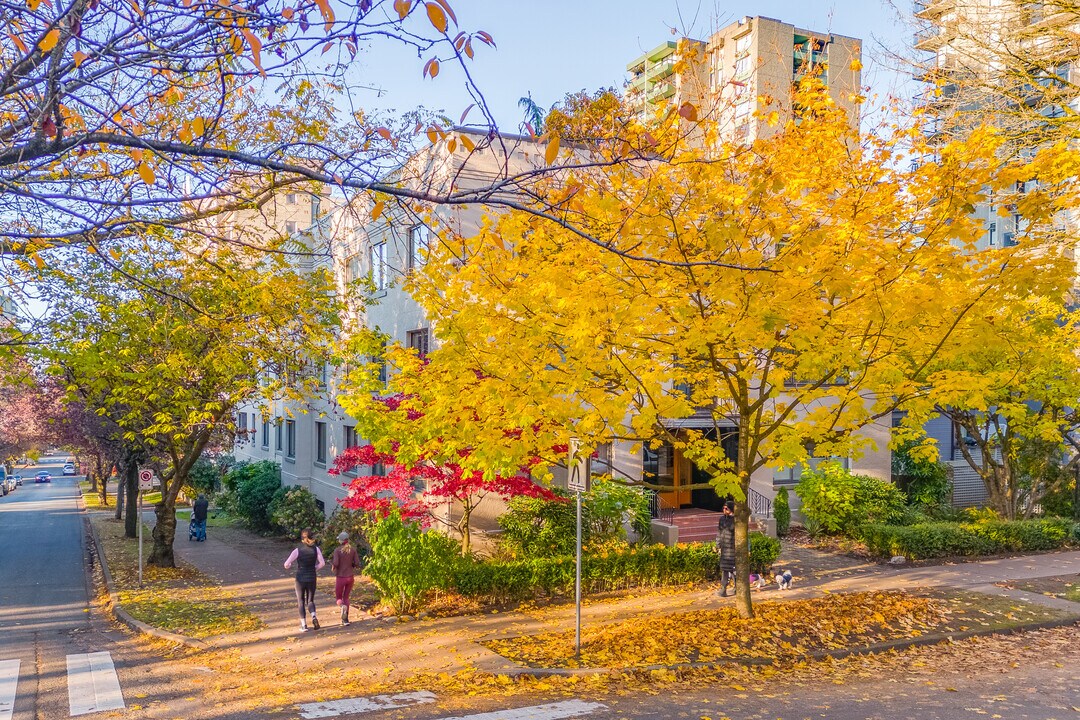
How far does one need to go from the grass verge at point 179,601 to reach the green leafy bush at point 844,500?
1428cm

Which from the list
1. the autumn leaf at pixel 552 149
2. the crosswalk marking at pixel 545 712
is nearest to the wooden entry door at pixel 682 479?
the crosswalk marking at pixel 545 712

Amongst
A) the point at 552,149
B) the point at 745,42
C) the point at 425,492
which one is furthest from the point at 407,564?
the point at 745,42

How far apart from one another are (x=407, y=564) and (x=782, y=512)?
467 inches

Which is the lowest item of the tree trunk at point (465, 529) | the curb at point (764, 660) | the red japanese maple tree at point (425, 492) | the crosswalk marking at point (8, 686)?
the crosswalk marking at point (8, 686)

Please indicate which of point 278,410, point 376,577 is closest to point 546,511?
point 376,577

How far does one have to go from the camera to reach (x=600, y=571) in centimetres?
1535

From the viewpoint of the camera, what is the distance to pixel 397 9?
4891 millimetres

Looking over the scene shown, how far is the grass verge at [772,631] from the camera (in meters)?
10.9

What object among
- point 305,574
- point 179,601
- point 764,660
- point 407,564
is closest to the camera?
point 764,660

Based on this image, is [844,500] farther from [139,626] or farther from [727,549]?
[139,626]

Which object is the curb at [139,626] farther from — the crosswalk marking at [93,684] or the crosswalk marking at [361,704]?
the crosswalk marking at [361,704]

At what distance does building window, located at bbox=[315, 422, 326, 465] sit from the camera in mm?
27805

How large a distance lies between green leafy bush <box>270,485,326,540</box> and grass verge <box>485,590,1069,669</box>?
14.1 metres

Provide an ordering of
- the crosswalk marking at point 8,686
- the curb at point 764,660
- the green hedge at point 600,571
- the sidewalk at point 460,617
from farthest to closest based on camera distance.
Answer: the green hedge at point 600,571 → the sidewalk at point 460,617 → the curb at point 764,660 → the crosswalk marking at point 8,686
